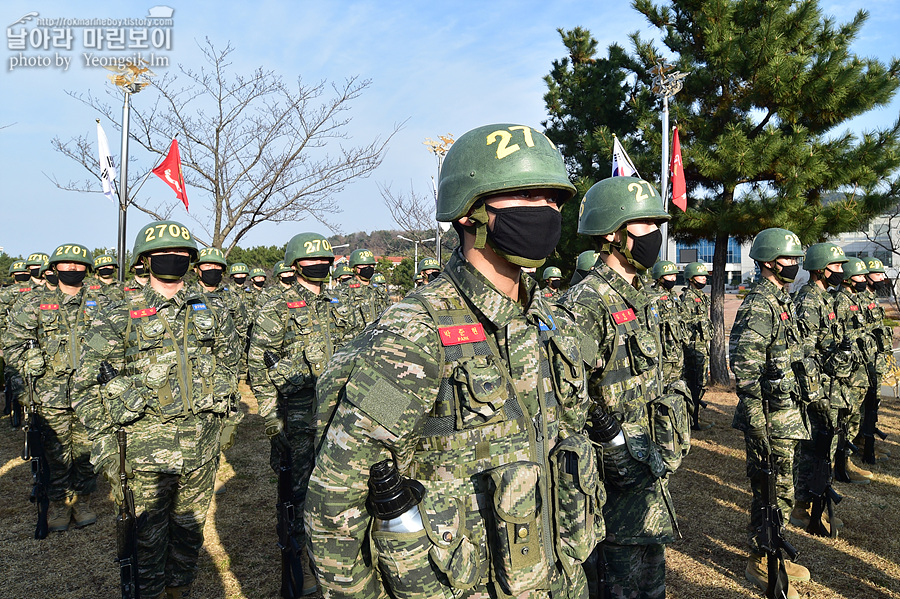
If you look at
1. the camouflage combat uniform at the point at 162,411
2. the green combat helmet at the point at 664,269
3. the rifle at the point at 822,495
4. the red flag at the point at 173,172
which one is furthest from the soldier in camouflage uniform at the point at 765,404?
the red flag at the point at 173,172

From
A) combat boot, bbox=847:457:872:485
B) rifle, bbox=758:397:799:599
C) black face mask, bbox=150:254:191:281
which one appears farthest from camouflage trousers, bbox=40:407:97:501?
combat boot, bbox=847:457:872:485

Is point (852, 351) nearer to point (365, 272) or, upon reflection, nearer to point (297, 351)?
point (297, 351)

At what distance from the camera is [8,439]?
9641mm

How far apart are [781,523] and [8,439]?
453 inches

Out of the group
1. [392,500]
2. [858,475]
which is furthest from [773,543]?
[858,475]

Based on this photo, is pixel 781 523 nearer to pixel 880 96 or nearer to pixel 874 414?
pixel 874 414

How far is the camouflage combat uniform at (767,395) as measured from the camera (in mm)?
4980

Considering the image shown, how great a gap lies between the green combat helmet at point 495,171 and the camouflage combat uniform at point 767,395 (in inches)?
147

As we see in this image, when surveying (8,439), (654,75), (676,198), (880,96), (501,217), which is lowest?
(8,439)

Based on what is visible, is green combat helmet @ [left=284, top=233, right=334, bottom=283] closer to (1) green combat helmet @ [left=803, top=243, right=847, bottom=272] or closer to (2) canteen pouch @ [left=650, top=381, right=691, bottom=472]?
(2) canteen pouch @ [left=650, top=381, right=691, bottom=472]

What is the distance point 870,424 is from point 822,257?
298 centimetres

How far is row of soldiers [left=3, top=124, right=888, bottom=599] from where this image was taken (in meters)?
1.75

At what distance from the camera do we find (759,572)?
496 cm

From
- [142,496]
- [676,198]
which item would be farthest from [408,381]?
[676,198]
